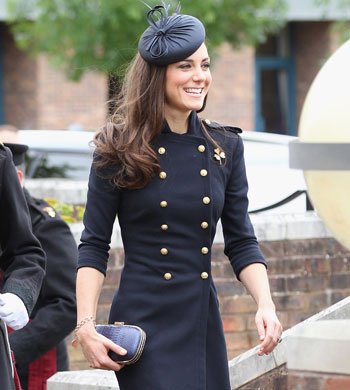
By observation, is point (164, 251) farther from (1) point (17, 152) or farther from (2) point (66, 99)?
(2) point (66, 99)

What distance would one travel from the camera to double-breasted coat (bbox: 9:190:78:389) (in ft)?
17.6

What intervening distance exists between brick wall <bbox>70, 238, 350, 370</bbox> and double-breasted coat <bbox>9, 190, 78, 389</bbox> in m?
1.78

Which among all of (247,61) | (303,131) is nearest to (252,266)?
(303,131)

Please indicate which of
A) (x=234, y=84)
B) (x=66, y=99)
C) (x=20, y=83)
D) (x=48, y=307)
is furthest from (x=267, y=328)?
(x=234, y=84)

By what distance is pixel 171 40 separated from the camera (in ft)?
13.0

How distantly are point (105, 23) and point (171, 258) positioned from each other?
507 inches

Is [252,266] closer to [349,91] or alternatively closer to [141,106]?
[141,106]

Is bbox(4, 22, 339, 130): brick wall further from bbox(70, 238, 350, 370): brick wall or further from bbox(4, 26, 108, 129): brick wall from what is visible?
bbox(70, 238, 350, 370): brick wall

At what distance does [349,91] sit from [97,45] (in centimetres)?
1463

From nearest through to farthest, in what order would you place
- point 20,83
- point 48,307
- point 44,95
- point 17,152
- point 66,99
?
1. point 48,307
2. point 17,152
3. point 44,95
4. point 66,99
5. point 20,83

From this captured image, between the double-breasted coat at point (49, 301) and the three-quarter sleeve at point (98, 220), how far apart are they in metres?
1.41

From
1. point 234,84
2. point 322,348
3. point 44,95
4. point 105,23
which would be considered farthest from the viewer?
point 234,84

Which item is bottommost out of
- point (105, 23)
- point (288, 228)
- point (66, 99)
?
point (288, 228)

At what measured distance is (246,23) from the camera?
17.6m
